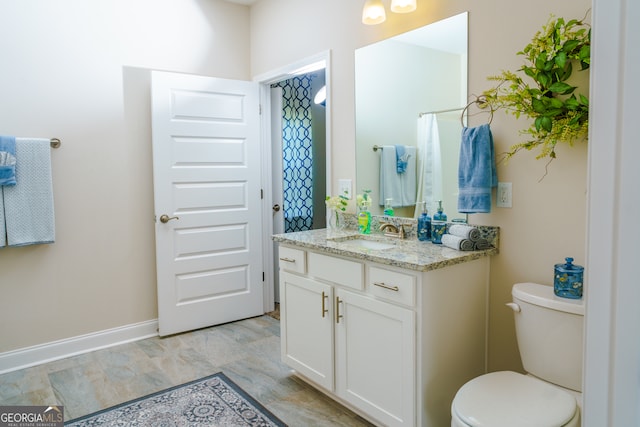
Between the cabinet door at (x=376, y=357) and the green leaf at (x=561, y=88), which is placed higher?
the green leaf at (x=561, y=88)

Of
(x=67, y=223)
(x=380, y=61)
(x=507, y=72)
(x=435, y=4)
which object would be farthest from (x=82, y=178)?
(x=507, y=72)

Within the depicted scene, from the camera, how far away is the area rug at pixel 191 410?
2184mm

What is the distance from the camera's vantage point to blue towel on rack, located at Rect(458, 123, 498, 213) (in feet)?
6.58

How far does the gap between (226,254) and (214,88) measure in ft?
4.37

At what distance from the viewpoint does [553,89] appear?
1745 mm

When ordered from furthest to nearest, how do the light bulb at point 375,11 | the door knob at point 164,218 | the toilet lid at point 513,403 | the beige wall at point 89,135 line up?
1. the door knob at point 164,218
2. the beige wall at point 89,135
3. the light bulb at point 375,11
4. the toilet lid at point 513,403

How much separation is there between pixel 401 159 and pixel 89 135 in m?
2.16

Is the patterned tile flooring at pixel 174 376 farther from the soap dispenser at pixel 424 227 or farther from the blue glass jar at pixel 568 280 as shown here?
the blue glass jar at pixel 568 280

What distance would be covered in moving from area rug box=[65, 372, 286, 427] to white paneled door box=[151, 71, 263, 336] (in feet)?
3.27

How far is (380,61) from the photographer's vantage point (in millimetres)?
2660

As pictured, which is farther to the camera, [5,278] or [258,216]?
[258,216]

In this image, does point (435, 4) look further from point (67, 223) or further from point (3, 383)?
point (3, 383)

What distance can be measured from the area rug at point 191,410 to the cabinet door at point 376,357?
0.44 m

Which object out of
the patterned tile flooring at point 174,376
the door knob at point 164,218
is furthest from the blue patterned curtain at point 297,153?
the patterned tile flooring at point 174,376
